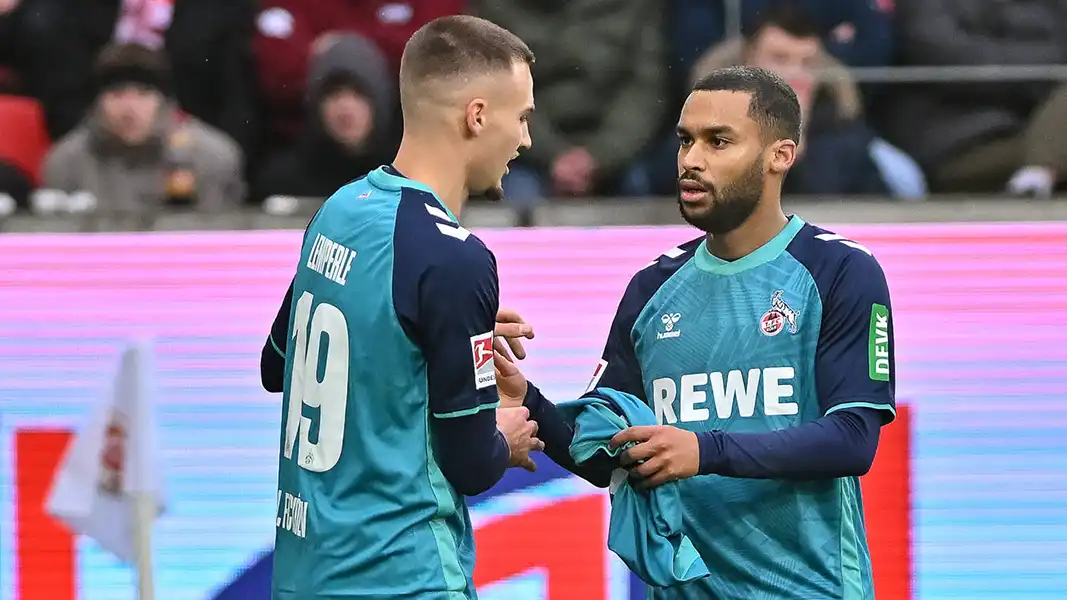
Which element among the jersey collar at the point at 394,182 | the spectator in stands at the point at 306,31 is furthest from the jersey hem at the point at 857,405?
the spectator in stands at the point at 306,31

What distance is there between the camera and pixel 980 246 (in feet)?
16.2

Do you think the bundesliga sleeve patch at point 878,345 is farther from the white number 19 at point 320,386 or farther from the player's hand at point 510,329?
the white number 19 at point 320,386

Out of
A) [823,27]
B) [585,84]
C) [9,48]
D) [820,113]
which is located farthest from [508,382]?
[9,48]

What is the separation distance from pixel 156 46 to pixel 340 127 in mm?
967

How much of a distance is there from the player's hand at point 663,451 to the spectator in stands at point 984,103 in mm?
2801

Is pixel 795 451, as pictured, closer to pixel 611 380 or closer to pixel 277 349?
pixel 611 380

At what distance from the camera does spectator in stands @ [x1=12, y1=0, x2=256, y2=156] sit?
6.14 m

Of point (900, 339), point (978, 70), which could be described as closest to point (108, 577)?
point (900, 339)

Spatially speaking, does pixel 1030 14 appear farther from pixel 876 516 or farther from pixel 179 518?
pixel 179 518

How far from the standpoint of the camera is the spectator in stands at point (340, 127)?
5781 mm

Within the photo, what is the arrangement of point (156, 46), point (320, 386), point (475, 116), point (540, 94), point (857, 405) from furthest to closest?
point (156, 46) → point (540, 94) → point (857, 405) → point (475, 116) → point (320, 386)

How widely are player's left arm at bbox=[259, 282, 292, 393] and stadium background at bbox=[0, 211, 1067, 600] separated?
162 centimetres

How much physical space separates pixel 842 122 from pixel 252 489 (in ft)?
8.60

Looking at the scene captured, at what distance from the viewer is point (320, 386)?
294cm
